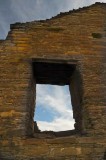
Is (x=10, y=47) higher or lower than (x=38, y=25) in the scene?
lower

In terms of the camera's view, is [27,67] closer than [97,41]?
Yes

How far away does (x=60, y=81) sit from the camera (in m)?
7.02

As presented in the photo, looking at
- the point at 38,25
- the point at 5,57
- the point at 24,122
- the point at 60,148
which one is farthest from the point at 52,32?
the point at 60,148

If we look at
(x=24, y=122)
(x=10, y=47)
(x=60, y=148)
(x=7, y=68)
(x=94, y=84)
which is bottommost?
(x=60, y=148)

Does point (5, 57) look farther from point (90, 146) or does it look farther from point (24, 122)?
point (90, 146)

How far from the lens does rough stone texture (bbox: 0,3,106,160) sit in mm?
5105

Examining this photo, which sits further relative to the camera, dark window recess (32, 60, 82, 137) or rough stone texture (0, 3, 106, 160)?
dark window recess (32, 60, 82, 137)

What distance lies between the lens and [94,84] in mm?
5887

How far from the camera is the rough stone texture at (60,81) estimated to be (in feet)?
16.8

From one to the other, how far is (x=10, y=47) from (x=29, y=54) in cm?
44

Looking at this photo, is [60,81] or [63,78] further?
[60,81]

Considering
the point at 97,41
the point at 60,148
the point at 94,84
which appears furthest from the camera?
the point at 97,41

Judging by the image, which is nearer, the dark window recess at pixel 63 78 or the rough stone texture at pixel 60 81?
the rough stone texture at pixel 60 81

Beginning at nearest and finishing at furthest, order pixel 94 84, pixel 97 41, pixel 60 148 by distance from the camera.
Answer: pixel 60 148 < pixel 94 84 < pixel 97 41
